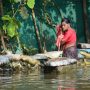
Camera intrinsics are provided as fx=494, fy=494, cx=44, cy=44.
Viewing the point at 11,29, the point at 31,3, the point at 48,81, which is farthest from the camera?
the point at 31,3

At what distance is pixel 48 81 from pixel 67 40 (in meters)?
2.85

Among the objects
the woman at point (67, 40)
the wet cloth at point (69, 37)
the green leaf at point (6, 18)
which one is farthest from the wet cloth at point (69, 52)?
the green leaf at point (6, 18)

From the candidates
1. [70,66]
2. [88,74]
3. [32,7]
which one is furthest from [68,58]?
[32,7]

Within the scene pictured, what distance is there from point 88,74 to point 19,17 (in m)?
A: 4.71

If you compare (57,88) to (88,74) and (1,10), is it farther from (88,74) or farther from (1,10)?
(1,10)

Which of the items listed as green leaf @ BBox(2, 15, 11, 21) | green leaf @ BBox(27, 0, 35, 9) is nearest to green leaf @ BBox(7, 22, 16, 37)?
green leaf @ BBox(2, 15, 11, 21)

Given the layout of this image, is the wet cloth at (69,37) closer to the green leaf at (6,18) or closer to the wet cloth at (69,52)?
the wet cloth at (69,52)

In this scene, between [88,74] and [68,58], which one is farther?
[68,58]

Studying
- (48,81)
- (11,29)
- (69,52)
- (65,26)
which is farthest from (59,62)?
(11,29)

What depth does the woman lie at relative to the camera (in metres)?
12.5

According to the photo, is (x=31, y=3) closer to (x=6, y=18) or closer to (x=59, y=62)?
(x=6, y=18)

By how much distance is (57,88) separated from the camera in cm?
853

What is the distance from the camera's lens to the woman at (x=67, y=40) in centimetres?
1254

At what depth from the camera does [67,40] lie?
12.6 m
